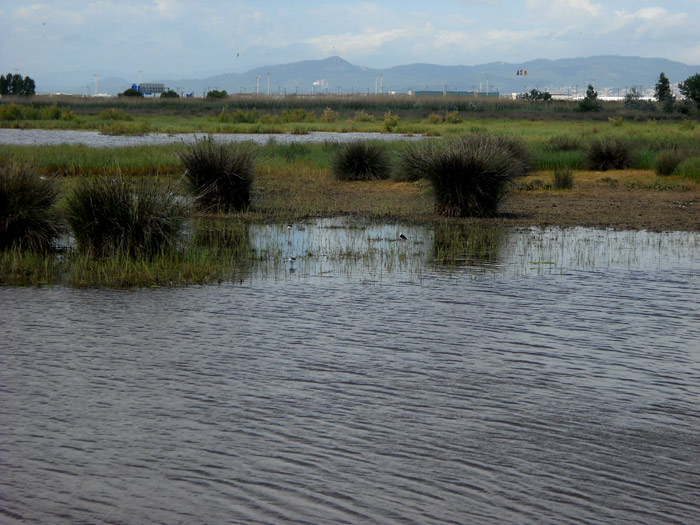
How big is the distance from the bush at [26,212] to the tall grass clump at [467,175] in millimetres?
9030

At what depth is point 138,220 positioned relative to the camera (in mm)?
13727

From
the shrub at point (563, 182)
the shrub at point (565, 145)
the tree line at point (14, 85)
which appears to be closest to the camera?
the shrub at point (563, 182)

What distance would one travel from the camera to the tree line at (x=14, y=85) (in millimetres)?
138375

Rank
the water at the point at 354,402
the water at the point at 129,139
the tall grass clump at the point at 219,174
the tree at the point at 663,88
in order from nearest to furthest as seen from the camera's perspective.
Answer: the water at the point at 354,402 < the tall grass clump at the point at 219,174 < the water at the point at 129,139 < the tree at the point at 663,88

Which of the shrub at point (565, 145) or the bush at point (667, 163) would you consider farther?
the shrub at point (565, 145)

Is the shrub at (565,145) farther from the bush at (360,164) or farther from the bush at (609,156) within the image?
the bush at (360,164)

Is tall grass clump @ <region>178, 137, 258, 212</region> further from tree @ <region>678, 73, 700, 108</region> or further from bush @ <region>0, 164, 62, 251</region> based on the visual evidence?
tree @ <region>678, 73, 700, 108</region>

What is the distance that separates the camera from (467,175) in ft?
65.9

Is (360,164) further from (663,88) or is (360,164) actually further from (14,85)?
(14,85)

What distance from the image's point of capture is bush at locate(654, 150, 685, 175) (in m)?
29.0

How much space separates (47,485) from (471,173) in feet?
50.8

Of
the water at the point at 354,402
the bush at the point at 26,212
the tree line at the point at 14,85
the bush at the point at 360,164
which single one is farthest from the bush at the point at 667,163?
the tree line at the point at 14,85

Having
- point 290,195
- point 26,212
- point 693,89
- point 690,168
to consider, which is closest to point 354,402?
point 26,212

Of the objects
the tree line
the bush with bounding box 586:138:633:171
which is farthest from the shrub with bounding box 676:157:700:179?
the tree line
